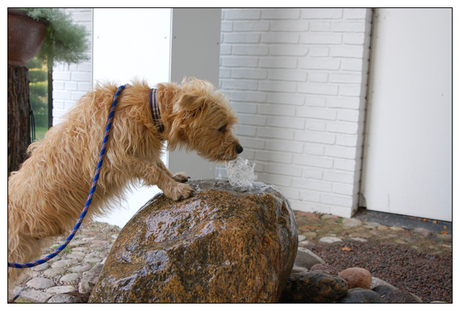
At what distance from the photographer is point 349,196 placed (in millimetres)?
5336

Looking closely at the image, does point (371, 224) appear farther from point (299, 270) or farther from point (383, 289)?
point (299, 270)

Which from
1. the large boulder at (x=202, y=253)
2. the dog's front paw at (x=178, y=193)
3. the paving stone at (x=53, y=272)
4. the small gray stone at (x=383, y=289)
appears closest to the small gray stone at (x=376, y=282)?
→ the small gray stone at (x=383, y=289)

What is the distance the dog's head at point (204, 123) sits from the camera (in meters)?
2.45

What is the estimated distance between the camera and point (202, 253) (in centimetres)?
220

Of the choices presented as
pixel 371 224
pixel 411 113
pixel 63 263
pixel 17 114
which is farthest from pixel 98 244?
pixel 411 113

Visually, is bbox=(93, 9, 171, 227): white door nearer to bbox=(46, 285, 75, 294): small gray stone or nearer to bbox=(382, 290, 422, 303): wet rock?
bbox=(46, 285, 75, 294): small gray stone

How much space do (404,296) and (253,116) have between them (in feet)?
10.9

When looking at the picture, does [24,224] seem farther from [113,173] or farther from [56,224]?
[113,173]

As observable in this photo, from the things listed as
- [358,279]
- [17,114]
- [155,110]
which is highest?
[155,110]

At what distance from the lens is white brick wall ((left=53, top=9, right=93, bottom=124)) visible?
19.8ft

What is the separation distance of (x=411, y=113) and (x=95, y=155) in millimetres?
4166

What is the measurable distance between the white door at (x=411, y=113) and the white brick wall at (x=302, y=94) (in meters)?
0.21

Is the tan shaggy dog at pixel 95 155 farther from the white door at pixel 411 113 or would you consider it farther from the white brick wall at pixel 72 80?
the white brick wall at pixel 72 80

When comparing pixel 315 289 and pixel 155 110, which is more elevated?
pixel 155 110
